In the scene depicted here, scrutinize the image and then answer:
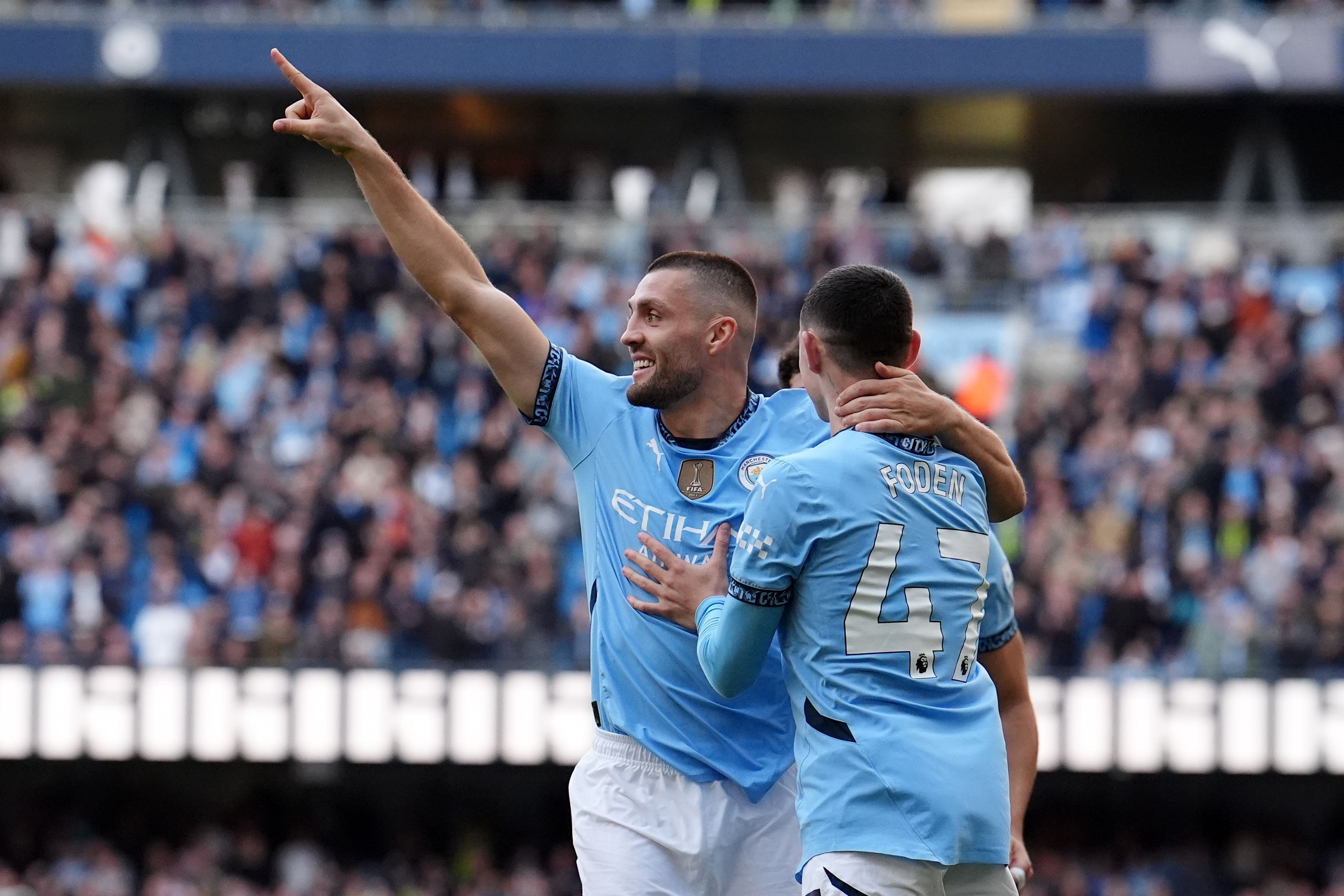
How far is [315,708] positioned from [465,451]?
3.54 meters

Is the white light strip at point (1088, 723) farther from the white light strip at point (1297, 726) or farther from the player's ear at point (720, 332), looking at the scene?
the player's ear at point (720, 332)

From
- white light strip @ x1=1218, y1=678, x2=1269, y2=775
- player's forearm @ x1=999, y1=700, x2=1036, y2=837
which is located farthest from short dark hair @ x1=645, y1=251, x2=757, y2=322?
white light strip @ x1=1218, y1=678, x2=1269, y2=775

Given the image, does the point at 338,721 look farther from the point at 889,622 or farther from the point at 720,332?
the point at 889,622

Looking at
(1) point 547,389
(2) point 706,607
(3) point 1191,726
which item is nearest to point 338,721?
(3) point 1191,726

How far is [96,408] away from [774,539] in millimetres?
16436

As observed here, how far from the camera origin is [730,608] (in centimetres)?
378

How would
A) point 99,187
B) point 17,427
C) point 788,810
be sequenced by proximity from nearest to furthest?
point 788,810
point 17,427
point 99,187

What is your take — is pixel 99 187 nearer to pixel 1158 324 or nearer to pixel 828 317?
pixel 1158 324

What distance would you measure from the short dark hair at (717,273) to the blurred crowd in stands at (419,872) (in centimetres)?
1198

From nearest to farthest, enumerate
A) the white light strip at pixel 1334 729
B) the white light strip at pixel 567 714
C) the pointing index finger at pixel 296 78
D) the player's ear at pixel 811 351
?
1. the player's ear at pixel 811 351
2. the pointing index finger at pixel 296 78
3. the white light strip at pixel 1334 729
4. the white light strip at pixel 567 714

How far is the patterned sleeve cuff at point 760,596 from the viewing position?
3.73 metres

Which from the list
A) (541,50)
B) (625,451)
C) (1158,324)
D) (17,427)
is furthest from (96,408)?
(625,451)

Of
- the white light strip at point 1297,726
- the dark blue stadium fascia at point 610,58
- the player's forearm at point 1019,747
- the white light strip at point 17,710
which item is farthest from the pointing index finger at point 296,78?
the dark blue stadium fascia at point 610,58

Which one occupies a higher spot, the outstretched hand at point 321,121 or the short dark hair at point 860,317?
the outstretched hand at point 321,121
